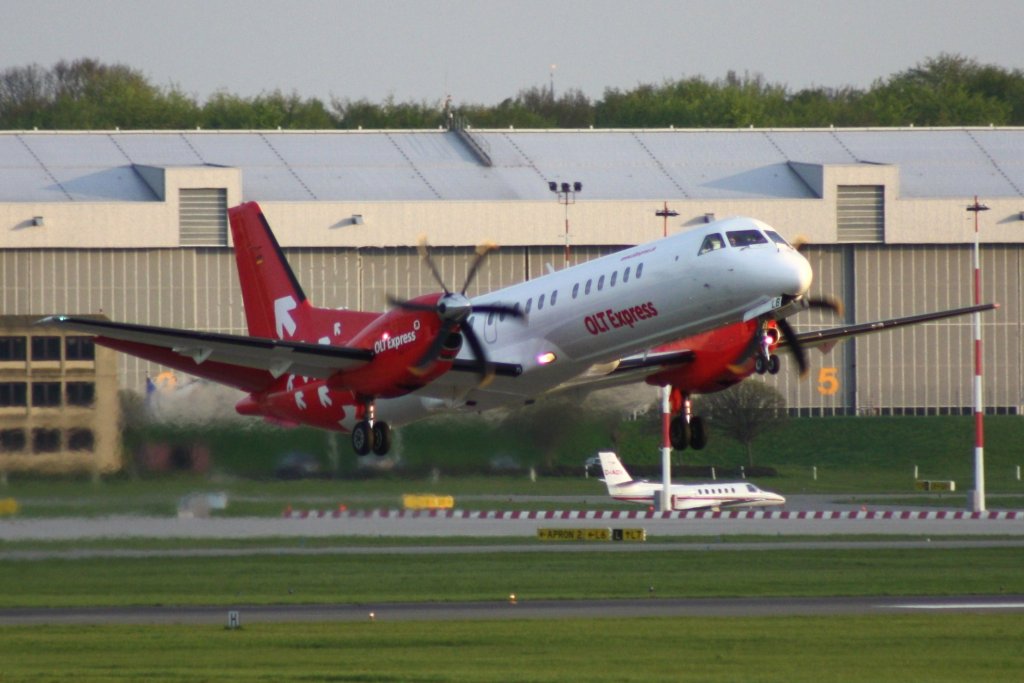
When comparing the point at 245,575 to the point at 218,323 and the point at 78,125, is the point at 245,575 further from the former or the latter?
the point at 78,125

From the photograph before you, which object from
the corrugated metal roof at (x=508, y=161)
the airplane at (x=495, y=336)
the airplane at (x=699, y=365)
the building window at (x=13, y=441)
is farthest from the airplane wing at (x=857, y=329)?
the corrugated metal roof at (x=508, y=161)

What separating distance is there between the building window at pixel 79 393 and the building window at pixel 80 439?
67 centimetres

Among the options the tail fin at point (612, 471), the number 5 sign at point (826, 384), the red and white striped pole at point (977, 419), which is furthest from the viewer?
the number 5 sign at point (826, 384)

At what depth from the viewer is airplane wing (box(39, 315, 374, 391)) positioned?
36906mm

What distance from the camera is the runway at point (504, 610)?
125 feet

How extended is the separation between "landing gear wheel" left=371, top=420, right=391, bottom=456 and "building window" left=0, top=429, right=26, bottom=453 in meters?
9.08

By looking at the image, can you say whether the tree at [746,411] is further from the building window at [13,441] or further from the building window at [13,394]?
the building window at [13,394]

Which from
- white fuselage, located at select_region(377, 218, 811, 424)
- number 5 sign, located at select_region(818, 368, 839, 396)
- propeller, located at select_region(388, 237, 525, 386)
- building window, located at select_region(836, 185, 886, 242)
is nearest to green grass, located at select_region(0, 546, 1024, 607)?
white fuselage, located at select_region(377, 218, 811, 424)

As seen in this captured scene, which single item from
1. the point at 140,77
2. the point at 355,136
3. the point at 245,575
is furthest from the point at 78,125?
the point at 245,575

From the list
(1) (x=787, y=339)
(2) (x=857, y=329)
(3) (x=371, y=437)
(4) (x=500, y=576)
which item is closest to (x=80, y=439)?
(3) (x=371, y=437)

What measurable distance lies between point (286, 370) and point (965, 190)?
56541 millimetres

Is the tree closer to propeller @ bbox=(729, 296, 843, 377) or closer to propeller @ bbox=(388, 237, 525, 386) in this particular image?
propeller @ bbox=(729, 296, 843, 377)

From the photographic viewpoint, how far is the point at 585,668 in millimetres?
31391

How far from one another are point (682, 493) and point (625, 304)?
28.4 meters
